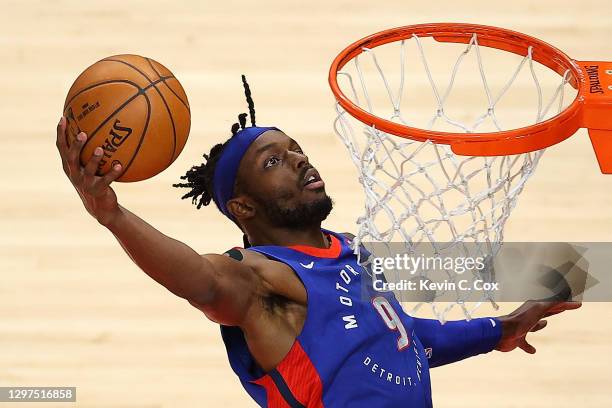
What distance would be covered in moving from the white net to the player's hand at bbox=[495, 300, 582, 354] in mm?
112

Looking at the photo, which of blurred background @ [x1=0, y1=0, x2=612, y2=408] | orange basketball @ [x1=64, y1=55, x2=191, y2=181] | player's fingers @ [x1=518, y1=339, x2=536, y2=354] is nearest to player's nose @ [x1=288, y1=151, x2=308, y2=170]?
orange basketball @ [x1=64, y1=55, x2=191, y2=181]

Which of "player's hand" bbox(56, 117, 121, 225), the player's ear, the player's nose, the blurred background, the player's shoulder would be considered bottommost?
the blurred background

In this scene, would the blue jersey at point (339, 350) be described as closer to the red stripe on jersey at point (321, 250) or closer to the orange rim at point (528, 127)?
the red stripe on jersey at point (321, 250)

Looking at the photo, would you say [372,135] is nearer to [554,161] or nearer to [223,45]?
[554,161]

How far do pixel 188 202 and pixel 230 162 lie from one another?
1710 mm

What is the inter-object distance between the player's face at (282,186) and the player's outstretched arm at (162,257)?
0.30 meters

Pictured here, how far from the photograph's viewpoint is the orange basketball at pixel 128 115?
2824 millimetres

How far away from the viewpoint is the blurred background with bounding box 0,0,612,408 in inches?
179

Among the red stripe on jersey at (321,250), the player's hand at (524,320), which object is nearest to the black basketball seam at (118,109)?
the red stripe on jersey at (321,250)

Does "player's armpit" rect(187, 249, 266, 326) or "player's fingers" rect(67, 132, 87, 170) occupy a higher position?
"player's fingers" rect(67, 132, 87, 170)

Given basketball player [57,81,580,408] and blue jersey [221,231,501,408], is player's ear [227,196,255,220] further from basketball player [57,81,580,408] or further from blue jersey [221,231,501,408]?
blue jersey [221,231,501,408]

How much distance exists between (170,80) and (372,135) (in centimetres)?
53

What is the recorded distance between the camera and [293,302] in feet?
10.6

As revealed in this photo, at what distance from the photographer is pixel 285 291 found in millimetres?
3219
